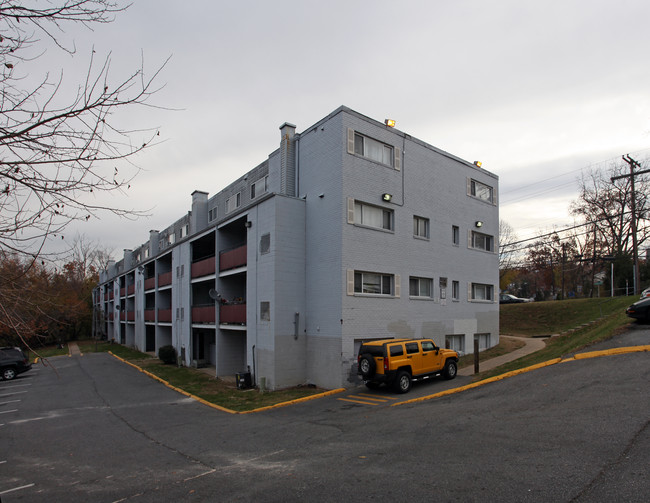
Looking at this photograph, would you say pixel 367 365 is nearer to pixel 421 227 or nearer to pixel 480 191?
pixel 421 227

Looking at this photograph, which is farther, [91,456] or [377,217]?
[377,217]

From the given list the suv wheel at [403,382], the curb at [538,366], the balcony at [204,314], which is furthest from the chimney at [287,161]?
the curb at [538,366]

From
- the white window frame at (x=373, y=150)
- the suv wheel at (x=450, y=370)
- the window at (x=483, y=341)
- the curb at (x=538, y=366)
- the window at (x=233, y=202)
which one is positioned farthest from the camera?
the window at (x=233, y=202)

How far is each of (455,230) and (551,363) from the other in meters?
12.0

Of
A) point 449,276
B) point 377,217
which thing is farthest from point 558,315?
point 377,217

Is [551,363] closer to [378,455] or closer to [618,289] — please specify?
[378,455]

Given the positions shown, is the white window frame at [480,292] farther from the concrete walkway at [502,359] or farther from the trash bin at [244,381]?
the trash bin at [244,381]

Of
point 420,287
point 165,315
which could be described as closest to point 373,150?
point 420,287

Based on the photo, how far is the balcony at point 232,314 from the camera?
21656 mm

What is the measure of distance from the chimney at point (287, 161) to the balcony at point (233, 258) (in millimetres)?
3677

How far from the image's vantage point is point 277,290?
19016 millimetres

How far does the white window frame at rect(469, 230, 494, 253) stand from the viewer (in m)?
26.2

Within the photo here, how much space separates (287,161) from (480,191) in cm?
1313

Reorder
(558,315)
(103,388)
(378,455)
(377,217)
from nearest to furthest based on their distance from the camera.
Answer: (378,455) < (377,217) < (103,388) < (558,315)
